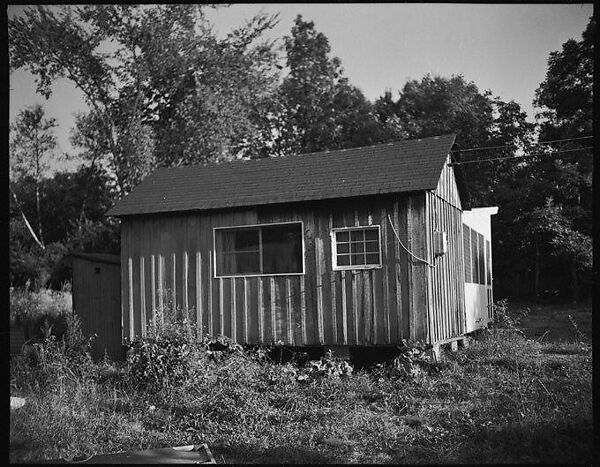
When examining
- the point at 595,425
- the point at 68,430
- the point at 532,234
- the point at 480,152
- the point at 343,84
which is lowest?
the point at 68,430

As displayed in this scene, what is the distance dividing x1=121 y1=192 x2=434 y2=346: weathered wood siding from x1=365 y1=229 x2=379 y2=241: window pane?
0.16 metres

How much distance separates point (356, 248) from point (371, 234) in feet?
1.30

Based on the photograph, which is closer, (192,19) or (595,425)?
(595,425)

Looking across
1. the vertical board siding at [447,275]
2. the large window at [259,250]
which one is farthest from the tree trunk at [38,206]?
the vertical board siding at [447,275]

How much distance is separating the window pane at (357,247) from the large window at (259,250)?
1020mm

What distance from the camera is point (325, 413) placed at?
813 centimetres

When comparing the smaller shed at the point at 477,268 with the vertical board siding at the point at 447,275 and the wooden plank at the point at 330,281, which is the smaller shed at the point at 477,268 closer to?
the vertical board siding at the point at 447,275

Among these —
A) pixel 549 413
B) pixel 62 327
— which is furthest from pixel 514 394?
pixel 62 327

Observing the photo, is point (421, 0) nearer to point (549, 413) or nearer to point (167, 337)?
point (549, 413)

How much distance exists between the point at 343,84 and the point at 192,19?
8149 millimetres

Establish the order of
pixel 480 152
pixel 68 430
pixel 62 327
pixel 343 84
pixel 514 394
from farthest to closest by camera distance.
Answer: pixel 343 84 → pixel 480 152 → pixel 62 327 → pixel 514 394 → pixel 68 430

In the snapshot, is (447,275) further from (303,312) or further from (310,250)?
(303,312)

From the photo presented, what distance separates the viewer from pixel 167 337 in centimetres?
990

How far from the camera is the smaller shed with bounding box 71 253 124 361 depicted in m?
13.9
